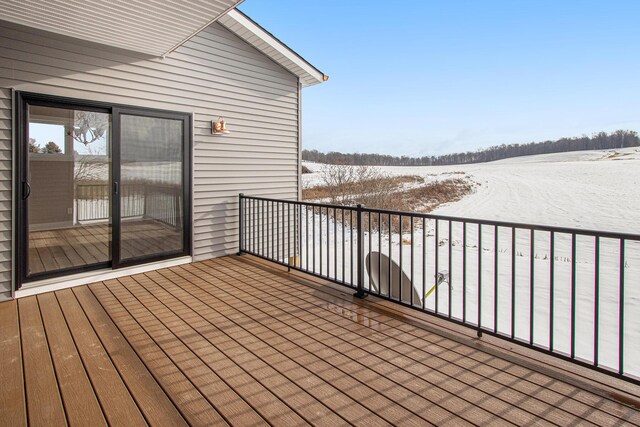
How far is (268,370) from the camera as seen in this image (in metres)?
2.24

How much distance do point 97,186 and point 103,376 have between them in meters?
2.48

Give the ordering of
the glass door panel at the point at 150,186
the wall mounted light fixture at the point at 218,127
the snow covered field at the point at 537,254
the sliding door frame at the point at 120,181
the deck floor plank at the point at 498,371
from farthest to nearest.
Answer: the wall mounted light fixture at the point at 218,127 < the snow covered field at the point at 537,254 < the glass door panel at the point at 150,186 < the sliding door frame at the point at 120,181 < the deck floor plank at the point at 498,371

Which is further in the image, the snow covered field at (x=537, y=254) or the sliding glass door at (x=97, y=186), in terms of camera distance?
the snow covered field at (x=537, y=254)

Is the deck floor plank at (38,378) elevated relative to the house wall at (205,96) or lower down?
lower down

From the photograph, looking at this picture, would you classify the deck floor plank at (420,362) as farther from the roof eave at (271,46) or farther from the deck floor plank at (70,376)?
the roof eave at (271,46)

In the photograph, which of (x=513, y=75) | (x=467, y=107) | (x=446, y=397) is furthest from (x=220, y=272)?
(x=467, y=107)

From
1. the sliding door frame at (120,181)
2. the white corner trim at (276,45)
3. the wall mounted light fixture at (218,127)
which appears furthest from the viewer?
the wall mounted light fixture at (218,127)

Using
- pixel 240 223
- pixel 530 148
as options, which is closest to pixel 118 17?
pixel 240 223

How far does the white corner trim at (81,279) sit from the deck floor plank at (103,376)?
2.30 ft

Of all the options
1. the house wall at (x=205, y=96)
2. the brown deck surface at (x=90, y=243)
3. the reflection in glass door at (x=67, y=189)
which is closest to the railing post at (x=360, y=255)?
the house wall at (x=205, y=96)

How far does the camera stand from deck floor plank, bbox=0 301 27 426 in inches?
71.0

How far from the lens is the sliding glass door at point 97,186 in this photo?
359cm

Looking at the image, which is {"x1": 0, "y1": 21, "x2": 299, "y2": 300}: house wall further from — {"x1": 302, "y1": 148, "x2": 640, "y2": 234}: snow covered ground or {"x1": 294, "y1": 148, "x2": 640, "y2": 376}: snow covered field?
{"x1": 302, "y1": 148, "x2": 640, "y2": 234}: snow covered ground

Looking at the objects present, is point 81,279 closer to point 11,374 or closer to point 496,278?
point 11,374
